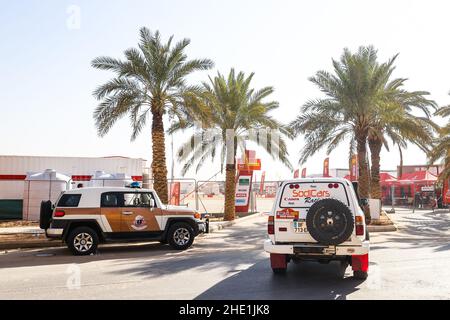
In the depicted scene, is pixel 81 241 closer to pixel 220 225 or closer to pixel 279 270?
pixel 279 270

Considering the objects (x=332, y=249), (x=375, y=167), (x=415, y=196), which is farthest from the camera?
(x=415, y=196)

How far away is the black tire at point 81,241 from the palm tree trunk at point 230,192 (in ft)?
38.7

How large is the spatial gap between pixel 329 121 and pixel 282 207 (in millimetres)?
13733

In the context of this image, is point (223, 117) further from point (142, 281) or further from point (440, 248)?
point (142, 281)

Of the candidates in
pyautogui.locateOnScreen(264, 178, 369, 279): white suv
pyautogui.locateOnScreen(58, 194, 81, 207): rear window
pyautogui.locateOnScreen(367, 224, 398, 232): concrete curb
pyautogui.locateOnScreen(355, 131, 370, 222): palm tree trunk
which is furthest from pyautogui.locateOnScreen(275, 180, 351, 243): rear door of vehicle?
pyautogui.locateOnScreen(355, 131, 370, 222): palm tree trunk

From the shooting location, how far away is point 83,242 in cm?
1178

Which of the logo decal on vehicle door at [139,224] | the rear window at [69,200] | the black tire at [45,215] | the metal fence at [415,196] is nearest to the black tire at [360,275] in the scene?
the logo decal on vehicle door at [139,224]

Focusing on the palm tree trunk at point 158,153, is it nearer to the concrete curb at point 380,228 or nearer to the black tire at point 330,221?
the concrete curb at point 380,228

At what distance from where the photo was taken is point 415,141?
73.2ft

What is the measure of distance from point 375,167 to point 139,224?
15.7 metres

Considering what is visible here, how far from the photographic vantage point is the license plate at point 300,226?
8031 millimetres

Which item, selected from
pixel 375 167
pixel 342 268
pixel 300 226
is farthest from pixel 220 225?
pixel 300 226
